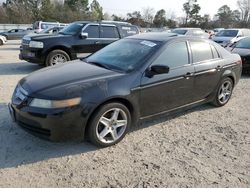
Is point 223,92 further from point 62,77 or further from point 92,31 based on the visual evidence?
point 92,31

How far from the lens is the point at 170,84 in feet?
15.2

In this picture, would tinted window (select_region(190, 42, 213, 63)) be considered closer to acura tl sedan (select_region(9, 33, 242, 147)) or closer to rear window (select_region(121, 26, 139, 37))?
acura tl sedan (select_region(9, 33, 242, 147))

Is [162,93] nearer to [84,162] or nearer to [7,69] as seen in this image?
[84,162]

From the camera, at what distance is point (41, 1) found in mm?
58750

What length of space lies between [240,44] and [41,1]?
55249 millimetres

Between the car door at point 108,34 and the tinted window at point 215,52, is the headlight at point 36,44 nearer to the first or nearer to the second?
the car door at point 108,34

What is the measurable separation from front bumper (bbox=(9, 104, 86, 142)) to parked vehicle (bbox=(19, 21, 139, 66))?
226 inches

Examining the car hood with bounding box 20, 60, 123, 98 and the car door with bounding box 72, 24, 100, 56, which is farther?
the car door with bounding box 72, 24, 100, 56

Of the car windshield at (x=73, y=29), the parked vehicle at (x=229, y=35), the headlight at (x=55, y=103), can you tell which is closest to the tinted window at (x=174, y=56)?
the headlight at (x=55, y=103)

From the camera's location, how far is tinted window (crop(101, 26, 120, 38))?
10.2 m

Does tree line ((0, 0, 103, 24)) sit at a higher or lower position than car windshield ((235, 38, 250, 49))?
higher

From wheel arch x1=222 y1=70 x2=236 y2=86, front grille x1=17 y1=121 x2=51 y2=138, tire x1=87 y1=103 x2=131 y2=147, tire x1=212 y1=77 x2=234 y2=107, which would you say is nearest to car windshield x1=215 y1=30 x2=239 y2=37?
wheel arch x1=222 y1=70 x2=236 y2=86

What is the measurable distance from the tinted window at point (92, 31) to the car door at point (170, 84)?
17.8 feet

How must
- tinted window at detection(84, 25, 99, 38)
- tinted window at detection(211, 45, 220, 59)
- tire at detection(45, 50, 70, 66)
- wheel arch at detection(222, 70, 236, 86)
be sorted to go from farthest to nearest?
tinted window at detection(84, 25, 99, 38), tire at detection(45, 50, 70, 66), wheel arch at detection(222, 70, 236, 86), tinted window at detection(211, 45, 220, 59)
